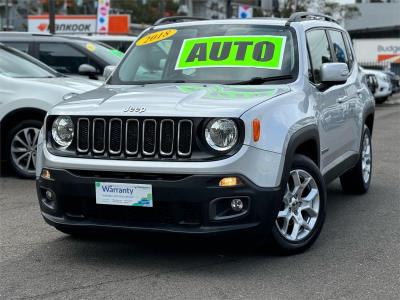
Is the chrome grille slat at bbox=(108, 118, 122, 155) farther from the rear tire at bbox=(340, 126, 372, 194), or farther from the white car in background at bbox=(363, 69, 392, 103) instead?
the white car in background at bbox=(363, 69, 392, 103)

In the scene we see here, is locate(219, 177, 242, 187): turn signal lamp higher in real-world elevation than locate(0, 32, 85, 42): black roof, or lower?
higher

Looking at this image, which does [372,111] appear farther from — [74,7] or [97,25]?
[74,7]

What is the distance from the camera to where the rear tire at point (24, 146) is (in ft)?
28.2

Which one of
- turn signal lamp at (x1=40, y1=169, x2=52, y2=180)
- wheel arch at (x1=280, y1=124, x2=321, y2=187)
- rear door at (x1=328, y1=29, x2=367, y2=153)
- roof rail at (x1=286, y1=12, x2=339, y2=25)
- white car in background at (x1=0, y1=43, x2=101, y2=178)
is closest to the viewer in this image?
wheel arch at (x1=280, y1=124, x2=321, y2=187)

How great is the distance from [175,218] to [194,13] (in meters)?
95.3

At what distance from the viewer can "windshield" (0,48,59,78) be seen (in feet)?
29.7

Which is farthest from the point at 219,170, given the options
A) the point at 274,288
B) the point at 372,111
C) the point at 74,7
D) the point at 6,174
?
the point at 74,7

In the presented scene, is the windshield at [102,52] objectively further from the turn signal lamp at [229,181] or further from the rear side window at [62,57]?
the turn signal lamp at [229,181]

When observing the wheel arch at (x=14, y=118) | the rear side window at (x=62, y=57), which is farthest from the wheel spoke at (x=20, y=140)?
the rear side window at (x=62, y=57)

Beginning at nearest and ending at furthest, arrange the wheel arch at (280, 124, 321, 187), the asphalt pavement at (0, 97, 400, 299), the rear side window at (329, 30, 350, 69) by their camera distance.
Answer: the asphalt pavement at (0, 97, 400, 299), the wheel arch at (280, 124, 321, 187), the rear side window at (329, 30, 350, 69)

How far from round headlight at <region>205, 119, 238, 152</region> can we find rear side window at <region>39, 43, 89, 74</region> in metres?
7.13

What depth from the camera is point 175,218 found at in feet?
15.6

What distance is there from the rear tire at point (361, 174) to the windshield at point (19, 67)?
4.04 metres

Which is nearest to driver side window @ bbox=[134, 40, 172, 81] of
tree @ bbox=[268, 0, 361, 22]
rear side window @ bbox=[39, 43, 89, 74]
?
rear side window @ bbox=[39, 43, 89, 74]
